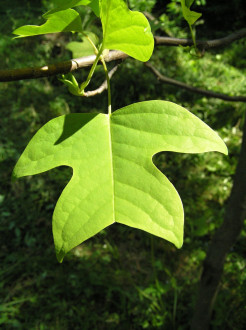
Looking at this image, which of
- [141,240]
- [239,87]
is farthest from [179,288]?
[239,87]

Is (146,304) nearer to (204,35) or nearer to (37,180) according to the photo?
(37,180)

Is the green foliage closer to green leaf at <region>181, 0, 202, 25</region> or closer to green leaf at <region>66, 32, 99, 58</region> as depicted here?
green leaf at <region>181, 0, 202, 25</region>

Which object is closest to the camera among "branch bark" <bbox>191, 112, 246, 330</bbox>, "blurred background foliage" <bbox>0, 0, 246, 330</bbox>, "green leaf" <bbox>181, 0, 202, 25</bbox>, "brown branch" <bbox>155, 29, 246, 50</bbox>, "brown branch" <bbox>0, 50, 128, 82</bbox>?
"brown branch" <bbox>0, 50, 128, 82</bbox>

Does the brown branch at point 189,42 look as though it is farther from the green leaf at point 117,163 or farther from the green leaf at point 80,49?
the green leaf at point 117,163

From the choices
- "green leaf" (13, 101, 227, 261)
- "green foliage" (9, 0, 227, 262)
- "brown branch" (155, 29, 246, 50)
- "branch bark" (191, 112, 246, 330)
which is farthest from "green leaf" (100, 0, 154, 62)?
"branch bark" (191, 112, 246, 330)

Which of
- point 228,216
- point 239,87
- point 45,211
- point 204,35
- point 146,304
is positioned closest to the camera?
point 228,216

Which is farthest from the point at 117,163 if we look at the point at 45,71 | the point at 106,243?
the point at 106,243

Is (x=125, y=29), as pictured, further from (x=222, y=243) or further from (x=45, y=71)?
(x=222, y=243)
